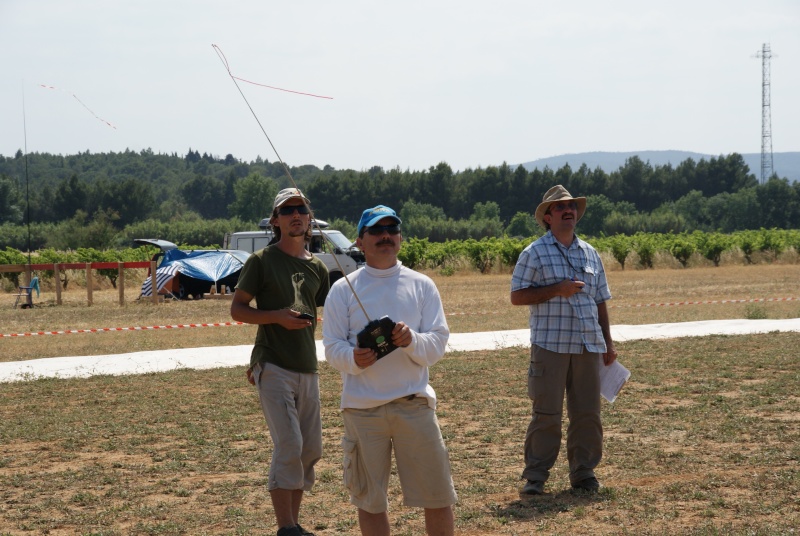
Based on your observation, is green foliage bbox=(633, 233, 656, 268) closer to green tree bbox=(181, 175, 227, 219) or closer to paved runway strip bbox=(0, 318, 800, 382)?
paved runway strip bbox=(0, 318, 800, 382)

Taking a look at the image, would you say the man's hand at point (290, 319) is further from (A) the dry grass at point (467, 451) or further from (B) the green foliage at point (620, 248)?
(B) the green foliage at point (620, 248)

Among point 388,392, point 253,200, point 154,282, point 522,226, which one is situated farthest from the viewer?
point 253,200

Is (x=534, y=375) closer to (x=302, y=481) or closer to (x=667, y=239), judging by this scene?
(x=302, y=481)

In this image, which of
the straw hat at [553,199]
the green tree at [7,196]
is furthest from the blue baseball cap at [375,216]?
the green tree at [7,196]

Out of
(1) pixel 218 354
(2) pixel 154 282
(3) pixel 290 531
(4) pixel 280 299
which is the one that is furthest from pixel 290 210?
(2) pixel 154 282

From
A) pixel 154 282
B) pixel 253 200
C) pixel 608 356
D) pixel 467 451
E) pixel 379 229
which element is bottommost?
pixel 467 451

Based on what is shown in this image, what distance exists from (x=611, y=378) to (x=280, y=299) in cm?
227

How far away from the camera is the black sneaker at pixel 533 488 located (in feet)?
18.9

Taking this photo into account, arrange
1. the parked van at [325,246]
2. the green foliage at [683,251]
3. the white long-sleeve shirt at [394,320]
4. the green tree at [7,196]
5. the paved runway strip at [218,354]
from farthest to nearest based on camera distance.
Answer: the green tree at [7,196] < the green foliage at [683,251] < the parked van at [325,246] < the paved runway strip at [218,354] < the white long-sleeve shirt at [394,320]

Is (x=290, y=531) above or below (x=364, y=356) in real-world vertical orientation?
below

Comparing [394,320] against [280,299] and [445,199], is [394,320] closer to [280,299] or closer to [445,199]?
[280,299]

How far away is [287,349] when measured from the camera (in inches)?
196

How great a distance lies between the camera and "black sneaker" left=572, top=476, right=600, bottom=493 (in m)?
5.79

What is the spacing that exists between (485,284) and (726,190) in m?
81.4
